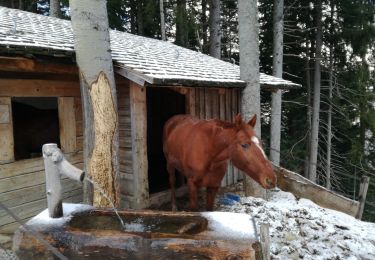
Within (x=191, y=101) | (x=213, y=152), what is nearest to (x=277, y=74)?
(x=191, y=101)

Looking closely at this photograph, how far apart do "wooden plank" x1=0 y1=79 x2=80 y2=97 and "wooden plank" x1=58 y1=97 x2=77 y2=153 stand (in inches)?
5.8

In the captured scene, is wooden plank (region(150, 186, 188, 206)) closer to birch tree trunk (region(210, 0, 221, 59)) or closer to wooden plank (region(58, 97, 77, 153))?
wooden plank (region(58, 97, 77, 153))

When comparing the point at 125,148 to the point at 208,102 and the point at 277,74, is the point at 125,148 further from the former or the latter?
the point at 277,74

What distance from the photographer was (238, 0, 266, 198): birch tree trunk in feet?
21.1

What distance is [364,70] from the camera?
1409 centimetres

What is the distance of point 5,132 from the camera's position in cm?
497

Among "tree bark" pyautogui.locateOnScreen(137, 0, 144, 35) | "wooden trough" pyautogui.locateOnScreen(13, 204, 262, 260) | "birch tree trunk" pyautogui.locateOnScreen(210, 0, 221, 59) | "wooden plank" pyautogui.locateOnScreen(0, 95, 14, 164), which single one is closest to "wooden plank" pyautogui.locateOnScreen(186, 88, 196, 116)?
"wooden plank" pyautogui.locateOnScreen(0, 95, 14, 164)

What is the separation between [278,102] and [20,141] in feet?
27.5

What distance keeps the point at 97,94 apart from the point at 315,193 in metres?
5.36

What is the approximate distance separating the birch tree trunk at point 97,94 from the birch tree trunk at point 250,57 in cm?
320

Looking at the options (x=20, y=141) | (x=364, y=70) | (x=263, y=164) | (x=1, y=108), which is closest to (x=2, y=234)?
(x=1, y=108)

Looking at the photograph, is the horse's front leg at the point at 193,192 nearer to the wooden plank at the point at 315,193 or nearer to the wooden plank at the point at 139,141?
the wooden plank at the point at 139,141

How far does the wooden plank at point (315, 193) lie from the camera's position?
22.0 feet

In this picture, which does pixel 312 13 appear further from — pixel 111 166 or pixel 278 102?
pixel 111 166
